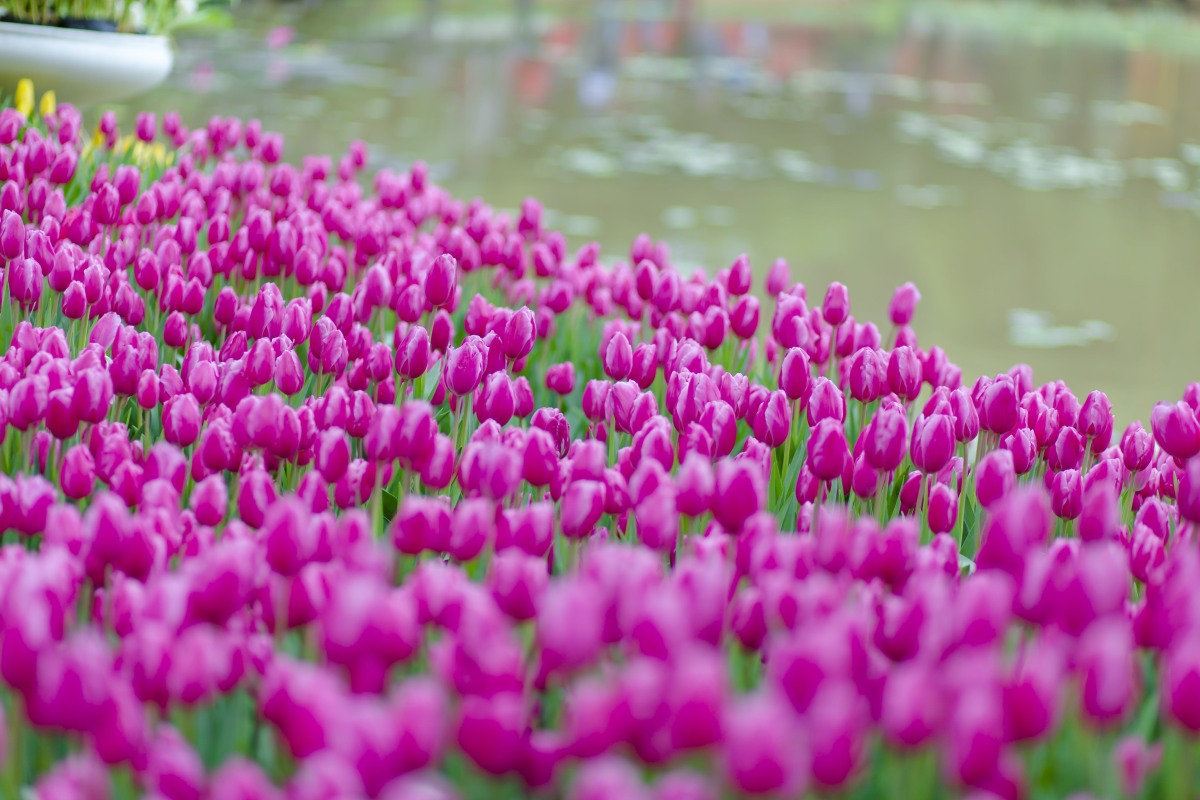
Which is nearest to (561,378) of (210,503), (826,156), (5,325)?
(5,325)

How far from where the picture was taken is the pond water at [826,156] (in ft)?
20.8

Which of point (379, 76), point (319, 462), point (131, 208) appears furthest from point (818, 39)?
point (319, 462)

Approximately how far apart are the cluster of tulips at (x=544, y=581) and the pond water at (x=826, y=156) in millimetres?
3044

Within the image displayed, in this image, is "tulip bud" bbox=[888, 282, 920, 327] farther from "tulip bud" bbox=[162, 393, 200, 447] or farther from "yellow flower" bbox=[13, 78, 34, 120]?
"yellow flower" bbox=[13, 78, 34, 120]

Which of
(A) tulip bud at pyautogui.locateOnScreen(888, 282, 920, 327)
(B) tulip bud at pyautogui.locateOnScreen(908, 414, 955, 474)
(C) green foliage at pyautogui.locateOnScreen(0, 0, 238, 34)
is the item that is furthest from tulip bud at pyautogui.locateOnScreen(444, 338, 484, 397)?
(C) green foliage at pyautogui.locateOnScreen(0, 0, 238, 34)

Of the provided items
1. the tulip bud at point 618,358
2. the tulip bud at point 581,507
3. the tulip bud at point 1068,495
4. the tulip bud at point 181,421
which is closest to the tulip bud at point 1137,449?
the tulip bud at point 1068,495

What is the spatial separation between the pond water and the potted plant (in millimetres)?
2100

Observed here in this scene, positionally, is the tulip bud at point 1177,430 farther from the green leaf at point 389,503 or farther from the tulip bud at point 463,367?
the green leaf at point 389,503

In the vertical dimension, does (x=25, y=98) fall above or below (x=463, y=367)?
below

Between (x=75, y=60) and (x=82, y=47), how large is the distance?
0.16 ft

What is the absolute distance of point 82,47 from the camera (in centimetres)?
496

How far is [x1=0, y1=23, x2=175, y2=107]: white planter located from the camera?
488 centimetres

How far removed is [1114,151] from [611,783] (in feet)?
35.8

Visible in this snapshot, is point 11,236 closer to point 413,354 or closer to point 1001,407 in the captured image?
point 413,354
